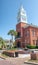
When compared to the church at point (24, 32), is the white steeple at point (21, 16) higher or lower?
higher

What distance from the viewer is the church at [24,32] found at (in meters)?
43.9

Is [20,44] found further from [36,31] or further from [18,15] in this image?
[18,15]

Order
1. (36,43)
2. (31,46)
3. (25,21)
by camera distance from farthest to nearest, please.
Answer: (25,21) < (36,43) < (31,46)

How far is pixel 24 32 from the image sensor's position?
154 feet

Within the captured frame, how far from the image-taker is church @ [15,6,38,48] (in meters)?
43.9

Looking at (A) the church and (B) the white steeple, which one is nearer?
(A) the church

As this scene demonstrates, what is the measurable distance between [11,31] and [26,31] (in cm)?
532

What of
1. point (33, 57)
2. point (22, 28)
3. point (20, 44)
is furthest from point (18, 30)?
point (33, 57)

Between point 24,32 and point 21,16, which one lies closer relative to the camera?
point 24,32

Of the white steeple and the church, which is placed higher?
the white steeple

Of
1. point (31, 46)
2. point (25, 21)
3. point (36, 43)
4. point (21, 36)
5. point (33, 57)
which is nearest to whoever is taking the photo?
point (33, 57)

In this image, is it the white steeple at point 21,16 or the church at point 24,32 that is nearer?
the church at point 24,32

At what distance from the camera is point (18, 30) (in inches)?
1939

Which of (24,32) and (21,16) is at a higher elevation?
(21,16)
